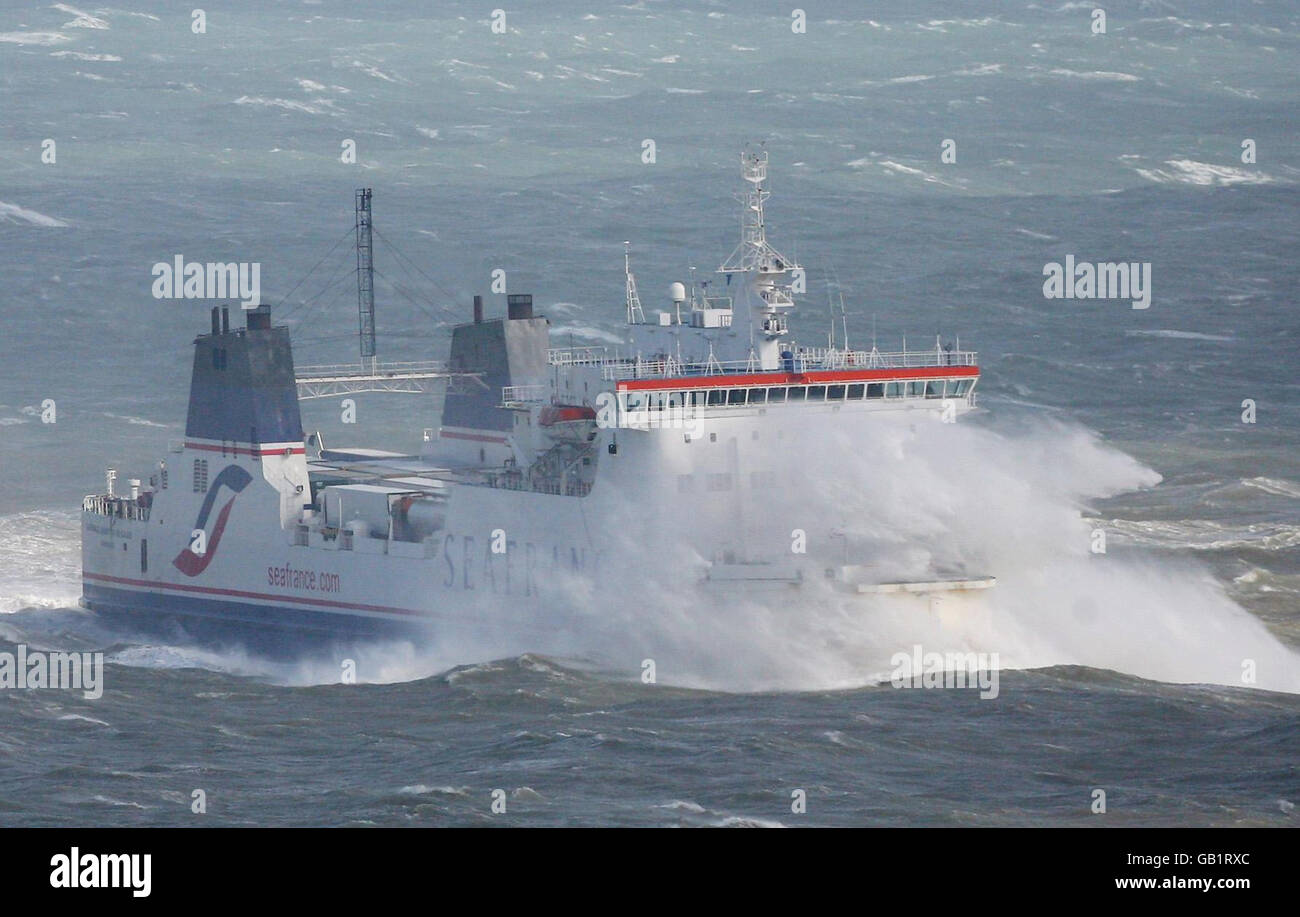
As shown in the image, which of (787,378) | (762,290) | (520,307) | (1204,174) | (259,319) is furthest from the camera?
(1204,174)

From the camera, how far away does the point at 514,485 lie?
162ft

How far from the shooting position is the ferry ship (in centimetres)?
4478

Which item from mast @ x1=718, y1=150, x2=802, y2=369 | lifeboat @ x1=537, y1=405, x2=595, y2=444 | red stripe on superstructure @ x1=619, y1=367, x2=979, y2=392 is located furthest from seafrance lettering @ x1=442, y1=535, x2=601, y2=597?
mast @ x1=718, y1=150, x2=802, y2=369

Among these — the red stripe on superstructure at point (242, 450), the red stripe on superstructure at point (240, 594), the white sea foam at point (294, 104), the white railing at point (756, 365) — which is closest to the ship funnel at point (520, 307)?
the red stripe on superstructure at point (242, 450)

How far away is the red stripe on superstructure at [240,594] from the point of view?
4991 centimetres

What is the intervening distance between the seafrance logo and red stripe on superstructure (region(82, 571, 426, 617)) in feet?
1.53

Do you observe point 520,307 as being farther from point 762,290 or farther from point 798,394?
point 798,394

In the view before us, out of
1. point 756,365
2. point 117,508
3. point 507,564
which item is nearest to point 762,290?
point 756,365

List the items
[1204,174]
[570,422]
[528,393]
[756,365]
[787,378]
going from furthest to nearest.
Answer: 1. [1204,174]
2. [528,393]
3. [570,422]
4. [756,365]
5. [787,378]

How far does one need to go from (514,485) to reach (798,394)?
726 cm

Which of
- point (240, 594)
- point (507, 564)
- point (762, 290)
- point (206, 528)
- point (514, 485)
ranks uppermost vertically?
point (762, 290)

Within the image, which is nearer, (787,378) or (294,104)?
(787,378)

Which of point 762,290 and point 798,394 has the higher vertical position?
point 762,290
